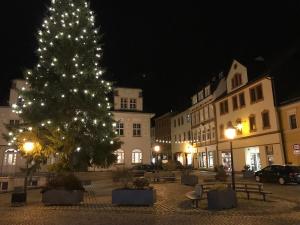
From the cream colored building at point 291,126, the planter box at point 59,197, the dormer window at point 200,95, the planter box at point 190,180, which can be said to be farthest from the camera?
the dormer window at point 200,95

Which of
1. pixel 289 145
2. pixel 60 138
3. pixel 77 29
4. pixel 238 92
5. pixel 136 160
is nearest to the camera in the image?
pixel 60 138

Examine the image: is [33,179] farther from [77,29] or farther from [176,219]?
[176,219]

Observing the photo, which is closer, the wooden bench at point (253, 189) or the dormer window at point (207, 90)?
the wooden bench at point (253, 189)

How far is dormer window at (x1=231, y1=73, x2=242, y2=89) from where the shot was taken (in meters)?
35.3

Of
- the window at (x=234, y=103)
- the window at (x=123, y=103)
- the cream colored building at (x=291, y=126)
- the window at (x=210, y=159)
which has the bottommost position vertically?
the window at (x=210, y=159)

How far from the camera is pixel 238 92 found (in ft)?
116

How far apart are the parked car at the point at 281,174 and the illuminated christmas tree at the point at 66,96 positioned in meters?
12.7

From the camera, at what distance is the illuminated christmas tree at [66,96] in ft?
63.4

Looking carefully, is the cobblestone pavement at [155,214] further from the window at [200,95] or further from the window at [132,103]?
the window at [200,95]

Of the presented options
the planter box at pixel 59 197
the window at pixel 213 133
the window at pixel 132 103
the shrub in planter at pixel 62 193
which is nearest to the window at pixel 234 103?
the window at pixel 213 133

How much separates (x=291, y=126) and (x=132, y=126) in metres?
19.4

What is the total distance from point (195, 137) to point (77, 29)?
109 ft

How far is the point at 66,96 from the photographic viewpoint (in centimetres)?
1966

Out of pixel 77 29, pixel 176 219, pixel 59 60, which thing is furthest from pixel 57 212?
pixel 77 29
